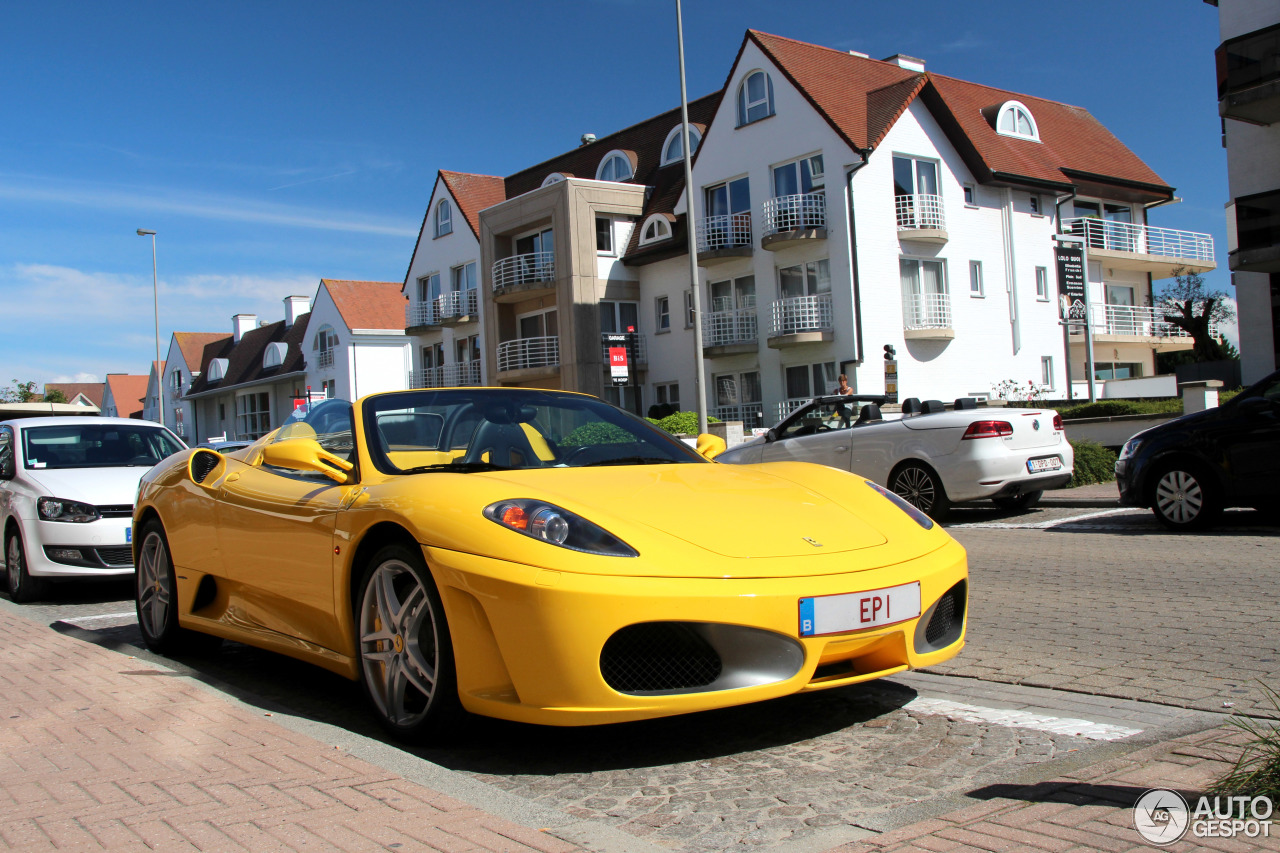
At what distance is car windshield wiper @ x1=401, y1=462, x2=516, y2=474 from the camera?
14.0ft

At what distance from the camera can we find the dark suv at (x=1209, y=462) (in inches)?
377

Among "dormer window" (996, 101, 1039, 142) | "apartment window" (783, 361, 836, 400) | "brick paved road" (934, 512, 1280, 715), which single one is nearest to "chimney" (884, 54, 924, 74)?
"dormer window" (996, 101, 1039, 142)

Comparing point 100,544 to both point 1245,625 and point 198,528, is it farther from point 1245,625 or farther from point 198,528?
point 1245,625

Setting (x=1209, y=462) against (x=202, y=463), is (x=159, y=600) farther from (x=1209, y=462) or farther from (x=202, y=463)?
(x=1209, y=462)

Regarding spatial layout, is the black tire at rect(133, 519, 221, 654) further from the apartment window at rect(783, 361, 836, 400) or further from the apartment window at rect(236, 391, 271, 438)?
the apartment window at rect(236, 391, 271, 438)

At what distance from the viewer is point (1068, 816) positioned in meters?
2.77

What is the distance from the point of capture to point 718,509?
3.91 metres

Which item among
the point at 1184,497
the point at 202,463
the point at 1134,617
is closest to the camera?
the point at 202,463

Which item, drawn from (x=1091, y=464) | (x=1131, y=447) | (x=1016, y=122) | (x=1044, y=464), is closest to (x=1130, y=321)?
(x=1016, y=122)

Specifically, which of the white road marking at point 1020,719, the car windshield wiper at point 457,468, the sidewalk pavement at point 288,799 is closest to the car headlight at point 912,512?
the white road marking at point 1020,719

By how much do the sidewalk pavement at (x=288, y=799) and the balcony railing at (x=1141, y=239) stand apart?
35.3 metres

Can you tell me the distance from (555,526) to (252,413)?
6640cm

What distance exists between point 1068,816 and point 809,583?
1.06 m

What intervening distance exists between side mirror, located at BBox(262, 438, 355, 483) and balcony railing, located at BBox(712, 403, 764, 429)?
89.2ft
